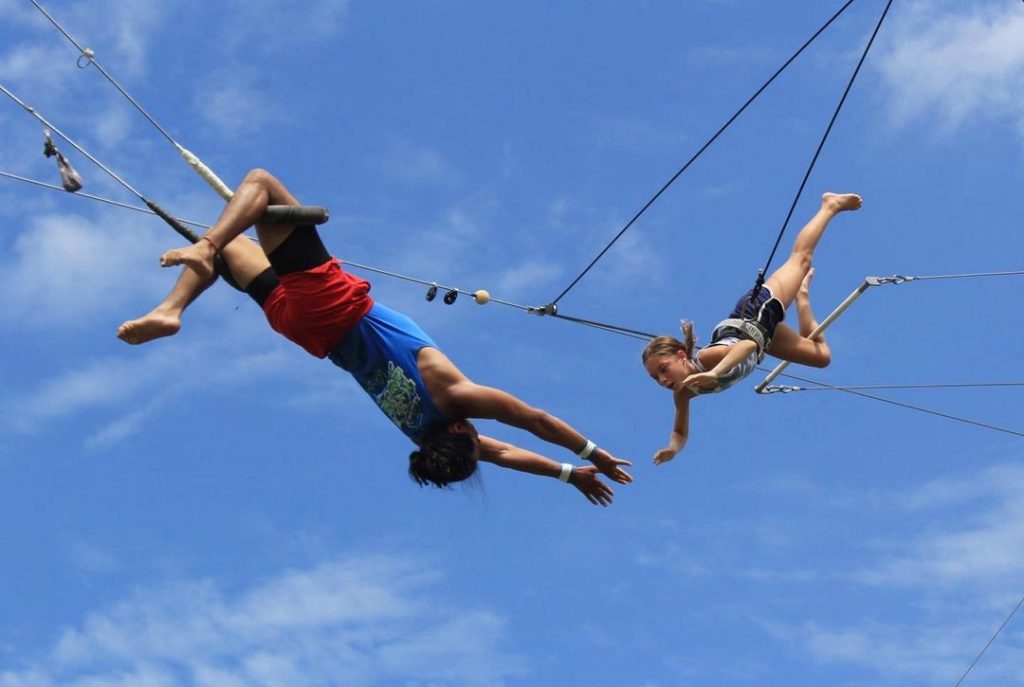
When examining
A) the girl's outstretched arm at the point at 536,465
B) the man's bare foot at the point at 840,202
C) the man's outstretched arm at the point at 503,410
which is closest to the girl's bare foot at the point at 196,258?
the man's outstretched arm at the point at 503,410

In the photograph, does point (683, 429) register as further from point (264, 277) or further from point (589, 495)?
point (264, 277)

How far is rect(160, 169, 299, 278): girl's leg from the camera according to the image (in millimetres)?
6809

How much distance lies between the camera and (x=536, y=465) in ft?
26.8

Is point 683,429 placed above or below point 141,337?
above

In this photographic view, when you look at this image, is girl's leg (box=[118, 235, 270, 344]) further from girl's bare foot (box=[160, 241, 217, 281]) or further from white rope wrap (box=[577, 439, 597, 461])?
white rope wrap (box=[577, 439, 597, 461])

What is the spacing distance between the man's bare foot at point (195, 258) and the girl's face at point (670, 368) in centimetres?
249

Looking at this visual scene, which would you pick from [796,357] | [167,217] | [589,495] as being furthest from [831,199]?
[167,217]

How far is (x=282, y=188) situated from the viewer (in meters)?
7.29

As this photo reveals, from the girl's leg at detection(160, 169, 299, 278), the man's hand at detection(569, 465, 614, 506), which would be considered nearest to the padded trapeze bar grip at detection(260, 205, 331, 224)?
the girl's leg at detection(160, 169, 299, 278)

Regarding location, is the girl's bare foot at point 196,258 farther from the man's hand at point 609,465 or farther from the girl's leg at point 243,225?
the man's hand at point 609,465

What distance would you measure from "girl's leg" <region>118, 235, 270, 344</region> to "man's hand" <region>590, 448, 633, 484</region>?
164 centimetres

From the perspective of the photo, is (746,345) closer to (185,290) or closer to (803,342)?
(803,342)

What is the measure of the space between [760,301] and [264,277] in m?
2.44

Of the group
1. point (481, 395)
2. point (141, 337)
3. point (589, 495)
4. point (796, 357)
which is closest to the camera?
point (141, 337)
